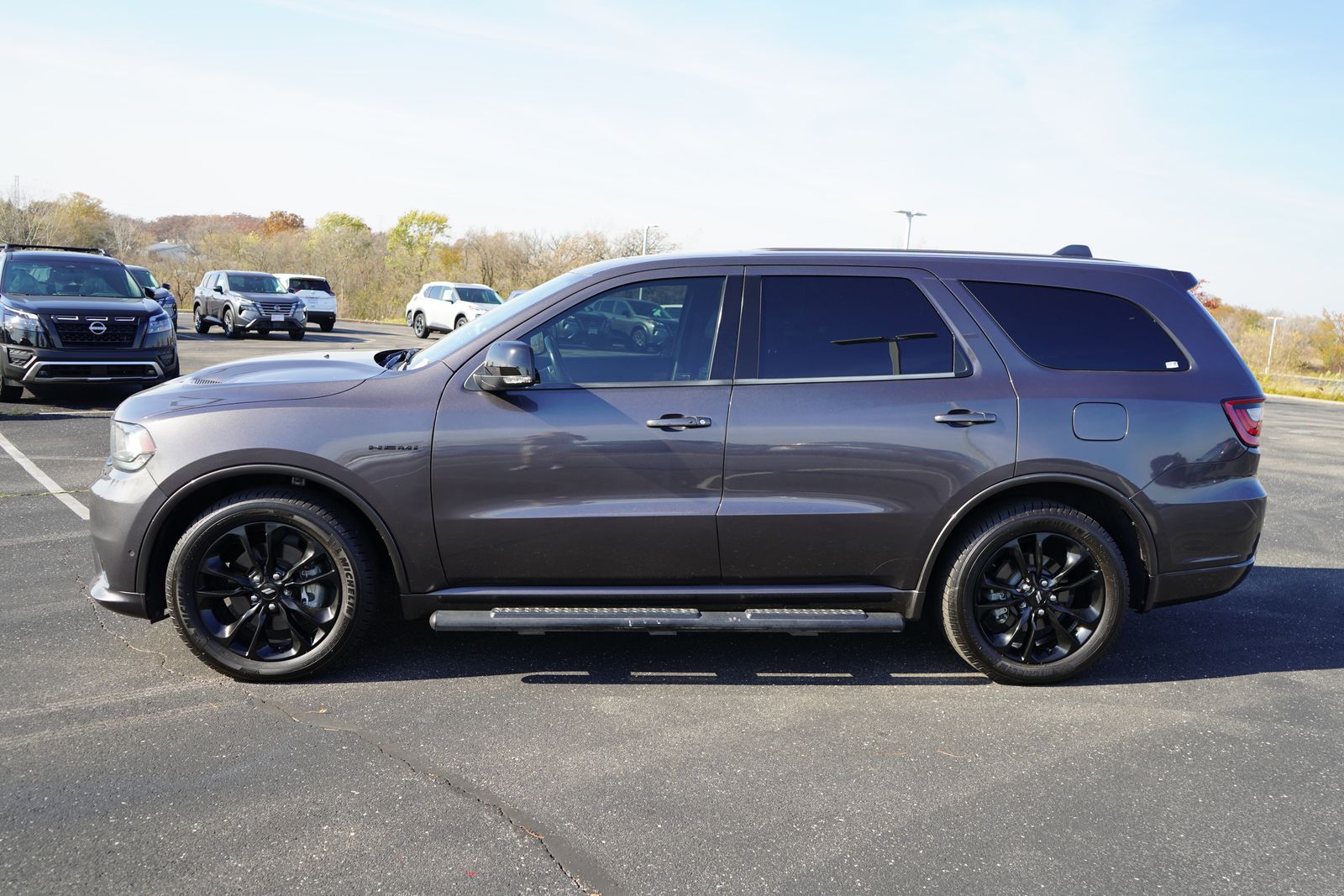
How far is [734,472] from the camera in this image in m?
4.19

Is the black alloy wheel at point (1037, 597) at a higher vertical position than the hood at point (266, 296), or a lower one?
lower

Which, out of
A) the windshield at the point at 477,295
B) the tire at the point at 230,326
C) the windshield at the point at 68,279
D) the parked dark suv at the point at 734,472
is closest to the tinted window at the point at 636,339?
the parked dark suv at the point at 734,472

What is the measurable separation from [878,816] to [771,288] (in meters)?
2.22

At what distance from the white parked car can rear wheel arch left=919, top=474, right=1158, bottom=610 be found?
1130 inches

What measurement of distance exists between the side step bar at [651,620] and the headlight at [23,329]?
1006cm

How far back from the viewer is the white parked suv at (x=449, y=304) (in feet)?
98.7

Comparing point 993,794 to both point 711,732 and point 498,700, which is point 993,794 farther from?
point 498,700

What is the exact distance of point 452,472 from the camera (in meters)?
4.14

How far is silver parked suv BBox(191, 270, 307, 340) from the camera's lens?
26.0 metres

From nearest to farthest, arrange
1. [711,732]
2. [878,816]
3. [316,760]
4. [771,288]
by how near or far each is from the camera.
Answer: [878,816] → [316,760] → [711,732] → [771,288]

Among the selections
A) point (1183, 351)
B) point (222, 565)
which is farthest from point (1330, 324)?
point (222, 565)

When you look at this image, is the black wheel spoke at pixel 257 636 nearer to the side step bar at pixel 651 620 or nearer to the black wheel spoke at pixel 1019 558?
the side step bar at pixel 651 620

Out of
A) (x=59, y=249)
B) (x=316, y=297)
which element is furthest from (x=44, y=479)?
(x=316, y=297)

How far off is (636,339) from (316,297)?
2882 cm
